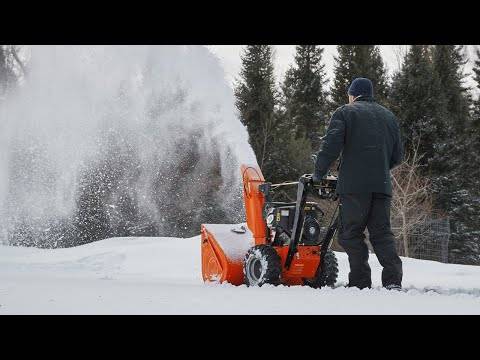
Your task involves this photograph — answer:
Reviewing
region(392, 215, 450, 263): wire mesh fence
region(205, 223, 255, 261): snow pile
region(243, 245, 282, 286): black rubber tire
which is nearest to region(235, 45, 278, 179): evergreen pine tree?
region(392, 215, 450, 263): wire mesh fence

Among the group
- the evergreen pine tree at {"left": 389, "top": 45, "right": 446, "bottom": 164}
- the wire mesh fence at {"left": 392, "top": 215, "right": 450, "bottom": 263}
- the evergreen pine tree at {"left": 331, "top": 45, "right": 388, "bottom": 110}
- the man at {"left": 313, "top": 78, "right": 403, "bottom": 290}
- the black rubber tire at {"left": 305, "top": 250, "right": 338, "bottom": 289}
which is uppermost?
the evergreen pine tree at {"left": 331, "top": 45, "right": 388, "bottom": 110}

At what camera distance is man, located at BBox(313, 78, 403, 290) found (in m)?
4.41

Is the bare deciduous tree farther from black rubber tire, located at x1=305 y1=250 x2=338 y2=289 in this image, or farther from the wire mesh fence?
black rubber tire, located at x1=305 y1=250 x2=338 y2=289

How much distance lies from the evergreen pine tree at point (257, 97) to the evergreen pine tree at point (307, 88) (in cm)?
337

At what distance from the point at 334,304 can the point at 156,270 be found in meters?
4.78

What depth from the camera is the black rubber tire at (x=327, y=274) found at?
4.98 meters

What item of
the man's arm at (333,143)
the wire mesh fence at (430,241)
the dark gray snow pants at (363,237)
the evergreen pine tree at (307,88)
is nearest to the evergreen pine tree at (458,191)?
the wire mesh fence at (430,241)

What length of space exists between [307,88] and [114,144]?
647 inches

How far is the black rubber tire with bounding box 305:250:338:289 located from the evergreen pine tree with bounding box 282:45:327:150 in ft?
72.5

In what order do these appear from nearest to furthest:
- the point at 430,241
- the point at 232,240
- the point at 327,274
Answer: the point at 327,274
the point at 232,240
the point at 430,241

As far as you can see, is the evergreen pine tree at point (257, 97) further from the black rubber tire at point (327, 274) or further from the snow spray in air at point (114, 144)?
the black rubber tire at point (327, 274)

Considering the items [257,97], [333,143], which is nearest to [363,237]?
[333,143]

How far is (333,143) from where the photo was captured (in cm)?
443

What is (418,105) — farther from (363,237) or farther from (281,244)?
(363,237)
